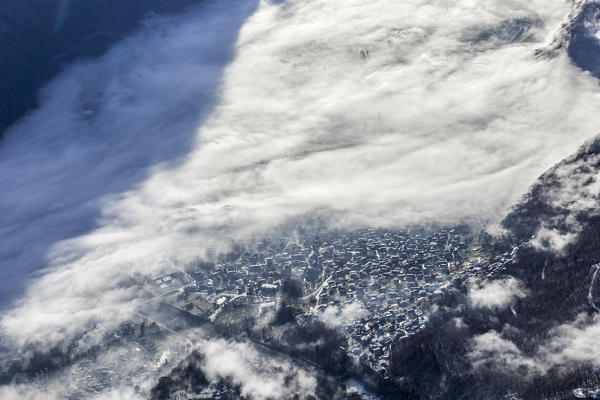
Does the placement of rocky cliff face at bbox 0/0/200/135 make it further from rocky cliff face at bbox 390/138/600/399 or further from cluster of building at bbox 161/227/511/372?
rocky cliff face at bbox 390/138/600/399

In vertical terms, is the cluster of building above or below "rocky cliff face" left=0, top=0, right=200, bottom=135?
below

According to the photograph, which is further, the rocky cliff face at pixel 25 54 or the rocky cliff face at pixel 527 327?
the rocky cliff face at pixel 25 54

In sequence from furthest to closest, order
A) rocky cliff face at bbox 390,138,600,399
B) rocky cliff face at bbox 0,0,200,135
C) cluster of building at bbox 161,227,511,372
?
1. rocky cliff face at bbox 0,0,200,135
2. cluster of building at bbox 161,227,511,372
3. rocky cliff face at bbox 390,138,600,399

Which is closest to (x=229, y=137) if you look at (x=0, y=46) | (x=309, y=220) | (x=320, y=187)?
(x=320, y=187)

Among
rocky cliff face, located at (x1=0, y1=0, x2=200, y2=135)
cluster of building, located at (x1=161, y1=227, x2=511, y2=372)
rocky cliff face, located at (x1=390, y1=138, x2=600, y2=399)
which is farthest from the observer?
rocky cliff face, located at (x1=0, y1=0, x2=200, y2=135)

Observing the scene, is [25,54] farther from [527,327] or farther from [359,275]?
[527,327]

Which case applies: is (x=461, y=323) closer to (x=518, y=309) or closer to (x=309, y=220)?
(x=518, y=309)

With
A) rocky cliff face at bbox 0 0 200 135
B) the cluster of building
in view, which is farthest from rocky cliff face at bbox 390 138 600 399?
rocky cliff face at bbox 0 0 200 135

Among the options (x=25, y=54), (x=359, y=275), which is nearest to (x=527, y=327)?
(x=359, y=275)

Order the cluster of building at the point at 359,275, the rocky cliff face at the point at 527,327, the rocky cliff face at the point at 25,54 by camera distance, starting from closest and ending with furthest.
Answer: the rocky cliff face at the point at 527,327, the cluster of building at the point at 359,275, the rocky cliff face at the point at 25,54

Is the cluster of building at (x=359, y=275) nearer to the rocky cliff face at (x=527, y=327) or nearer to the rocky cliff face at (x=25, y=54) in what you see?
the rocky cliff face at (x=527, y=327)

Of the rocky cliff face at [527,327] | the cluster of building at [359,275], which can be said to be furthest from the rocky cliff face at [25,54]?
the rocky cliff face at [527,327]
